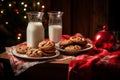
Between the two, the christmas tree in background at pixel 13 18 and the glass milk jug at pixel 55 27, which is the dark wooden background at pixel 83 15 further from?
the glass milk jug at pixel 55 27

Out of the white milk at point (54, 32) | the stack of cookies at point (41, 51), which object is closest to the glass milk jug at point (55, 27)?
the white milk at point (54, 32)

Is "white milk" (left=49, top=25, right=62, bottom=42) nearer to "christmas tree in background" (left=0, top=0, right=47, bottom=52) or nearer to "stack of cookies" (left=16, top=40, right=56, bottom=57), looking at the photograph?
"stack of cookies" (left=16, top=40, right=56, bottom=57)

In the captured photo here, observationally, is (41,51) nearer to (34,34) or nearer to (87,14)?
(34,34)

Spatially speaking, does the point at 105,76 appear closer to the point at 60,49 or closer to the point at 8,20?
the point at 60,49

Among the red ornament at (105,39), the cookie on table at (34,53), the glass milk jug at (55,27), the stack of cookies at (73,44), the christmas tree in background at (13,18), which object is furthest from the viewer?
the christmas tree in background at (13,18)

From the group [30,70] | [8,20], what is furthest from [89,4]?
[30,70]

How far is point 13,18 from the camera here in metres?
3.54

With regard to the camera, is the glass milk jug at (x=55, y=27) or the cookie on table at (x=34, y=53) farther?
the glass milk jug at (x=55, y=27)

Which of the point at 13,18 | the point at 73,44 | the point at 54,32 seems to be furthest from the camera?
the point at 13,18

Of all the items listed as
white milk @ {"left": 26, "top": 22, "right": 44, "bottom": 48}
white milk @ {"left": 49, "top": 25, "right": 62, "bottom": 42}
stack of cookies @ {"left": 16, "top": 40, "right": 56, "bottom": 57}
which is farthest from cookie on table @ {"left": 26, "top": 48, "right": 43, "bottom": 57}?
white milk @ {"left": 49, "top": 25, "right": 62, "bottom": 42}

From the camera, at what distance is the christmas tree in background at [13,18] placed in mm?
3496

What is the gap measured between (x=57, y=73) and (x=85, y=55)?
0.20 meters

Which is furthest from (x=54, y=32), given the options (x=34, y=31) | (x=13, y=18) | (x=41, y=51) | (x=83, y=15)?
(x=83, y=15)

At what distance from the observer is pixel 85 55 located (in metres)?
1.63
